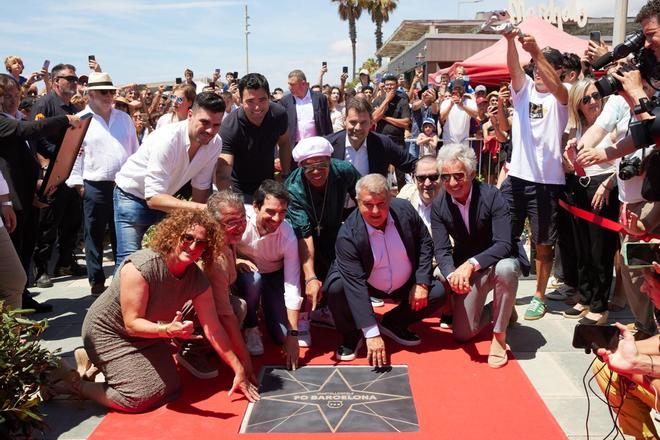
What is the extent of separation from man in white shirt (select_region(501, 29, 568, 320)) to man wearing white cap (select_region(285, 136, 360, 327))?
4.16ft

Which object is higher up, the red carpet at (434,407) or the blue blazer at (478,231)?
the blue blazer at (478,231)

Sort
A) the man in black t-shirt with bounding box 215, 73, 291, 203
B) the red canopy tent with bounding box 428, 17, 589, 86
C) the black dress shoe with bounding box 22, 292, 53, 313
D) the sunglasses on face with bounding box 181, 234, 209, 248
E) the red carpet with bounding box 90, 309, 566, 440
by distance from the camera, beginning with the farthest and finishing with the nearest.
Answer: the red canopy tent with bounding box 428, 17, 589, 86, the black dress shoe with bounding box 22, 292, 53, 313, the man in black t-shirt with bounding box 215, 73, 291, 203, the sunglasses on face with bounding box 181, 234, 209, 248, the red carpet with bounding box 90, 309, 566, 440

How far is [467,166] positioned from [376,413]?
169cm

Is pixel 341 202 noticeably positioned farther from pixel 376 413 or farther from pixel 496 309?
pixel 376 413

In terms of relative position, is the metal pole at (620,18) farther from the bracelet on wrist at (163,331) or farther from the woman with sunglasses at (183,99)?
the bracelet on wrist at (163,331)

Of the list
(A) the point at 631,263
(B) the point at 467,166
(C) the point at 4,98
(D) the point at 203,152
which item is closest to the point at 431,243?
(B) the point at 467,166

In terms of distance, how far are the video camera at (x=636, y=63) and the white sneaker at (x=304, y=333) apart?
2409 mm

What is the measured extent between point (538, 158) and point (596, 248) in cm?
81

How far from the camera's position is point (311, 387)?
3584 millimetres

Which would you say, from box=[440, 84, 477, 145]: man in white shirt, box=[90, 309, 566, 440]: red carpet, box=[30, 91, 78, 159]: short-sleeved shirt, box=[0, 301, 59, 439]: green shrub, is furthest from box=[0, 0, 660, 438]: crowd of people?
box=[440, 84, 477, 145]: man in white shirt

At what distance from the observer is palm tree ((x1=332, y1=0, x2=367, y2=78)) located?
135 feet

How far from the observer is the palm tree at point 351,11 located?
41.1 meters

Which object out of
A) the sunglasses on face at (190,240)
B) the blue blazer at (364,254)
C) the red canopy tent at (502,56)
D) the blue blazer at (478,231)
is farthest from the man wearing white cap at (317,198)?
the red canopy tent at (502,56)

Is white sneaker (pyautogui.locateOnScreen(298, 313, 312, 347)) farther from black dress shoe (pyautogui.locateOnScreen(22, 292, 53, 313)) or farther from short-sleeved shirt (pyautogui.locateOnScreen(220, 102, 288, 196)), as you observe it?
black dress shoe (pyautogui.locateOnScreen(22, 292, 53, 313))
